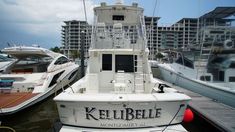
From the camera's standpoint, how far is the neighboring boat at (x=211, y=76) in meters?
8.91

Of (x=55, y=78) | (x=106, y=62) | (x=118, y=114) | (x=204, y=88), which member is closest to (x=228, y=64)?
(x=204, y=88)

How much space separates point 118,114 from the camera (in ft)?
14.2

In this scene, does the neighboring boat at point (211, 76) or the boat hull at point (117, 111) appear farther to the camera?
the neighboring boat at point (211, 76)

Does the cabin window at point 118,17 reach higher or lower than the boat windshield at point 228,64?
higher

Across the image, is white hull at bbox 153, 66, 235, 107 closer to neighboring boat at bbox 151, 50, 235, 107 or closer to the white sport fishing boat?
neighboring boat at bbox 151, 50, 235, 107

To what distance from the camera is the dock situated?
18.7 ft

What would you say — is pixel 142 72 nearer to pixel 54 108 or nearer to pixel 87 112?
pixel 87 112

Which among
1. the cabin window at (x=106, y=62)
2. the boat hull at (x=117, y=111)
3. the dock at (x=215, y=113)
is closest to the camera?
the boat hull at (x=117, y=111)

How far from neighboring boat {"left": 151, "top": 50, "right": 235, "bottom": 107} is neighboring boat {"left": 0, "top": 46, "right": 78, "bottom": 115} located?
683 centimetres

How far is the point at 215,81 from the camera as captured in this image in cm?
1142

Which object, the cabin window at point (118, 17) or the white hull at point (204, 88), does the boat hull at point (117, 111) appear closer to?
the cabin window at point (118, 17)

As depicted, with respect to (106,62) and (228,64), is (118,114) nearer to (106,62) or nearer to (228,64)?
(106,62)

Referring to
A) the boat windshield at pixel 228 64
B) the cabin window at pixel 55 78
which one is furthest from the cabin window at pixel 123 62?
the boat windshield at pixel 228 64

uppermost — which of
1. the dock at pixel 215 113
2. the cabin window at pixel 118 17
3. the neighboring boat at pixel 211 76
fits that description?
the cabin window at pixel 118 17
